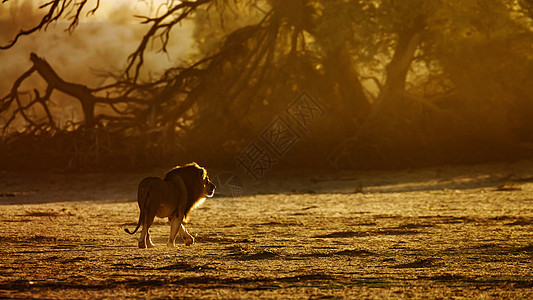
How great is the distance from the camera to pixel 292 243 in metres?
9.89

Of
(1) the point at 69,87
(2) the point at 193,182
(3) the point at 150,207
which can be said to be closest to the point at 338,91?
(1) the point at 69,87

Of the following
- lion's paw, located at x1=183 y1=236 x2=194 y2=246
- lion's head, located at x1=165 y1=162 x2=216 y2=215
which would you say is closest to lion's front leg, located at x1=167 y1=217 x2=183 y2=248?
lion's paw, located at x1=183 y1=236 x2=194 y2=246

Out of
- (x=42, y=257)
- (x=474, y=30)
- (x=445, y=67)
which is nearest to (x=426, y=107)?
(x=445, y=67)

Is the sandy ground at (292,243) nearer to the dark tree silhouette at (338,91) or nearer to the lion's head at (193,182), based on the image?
the lion's head at (193,182)

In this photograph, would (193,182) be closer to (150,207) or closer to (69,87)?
(150,207)

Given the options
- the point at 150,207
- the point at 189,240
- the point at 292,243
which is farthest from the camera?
the point at 292,243

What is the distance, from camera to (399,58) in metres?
22.1

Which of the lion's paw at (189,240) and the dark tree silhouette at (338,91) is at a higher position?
the dark tree silhouette at (338,91)

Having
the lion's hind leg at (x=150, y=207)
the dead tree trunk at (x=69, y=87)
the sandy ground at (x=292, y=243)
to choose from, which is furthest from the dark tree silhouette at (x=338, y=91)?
the lion's hind leg at (x=150, y=207)

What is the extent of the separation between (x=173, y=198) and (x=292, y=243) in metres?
1.38

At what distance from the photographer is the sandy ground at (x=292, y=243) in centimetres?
666

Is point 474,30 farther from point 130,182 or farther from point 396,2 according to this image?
point 130,182

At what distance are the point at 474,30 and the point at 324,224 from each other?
970 centimetres

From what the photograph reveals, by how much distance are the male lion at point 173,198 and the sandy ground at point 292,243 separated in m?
0.25
